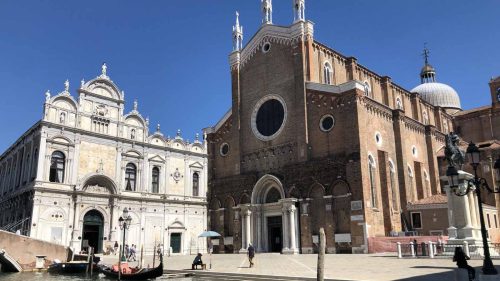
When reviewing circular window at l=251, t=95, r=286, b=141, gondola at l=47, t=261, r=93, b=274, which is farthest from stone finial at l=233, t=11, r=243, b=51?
gondola at l=47, t=261, r=93, b=274

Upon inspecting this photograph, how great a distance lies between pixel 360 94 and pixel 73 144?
24.0 meters

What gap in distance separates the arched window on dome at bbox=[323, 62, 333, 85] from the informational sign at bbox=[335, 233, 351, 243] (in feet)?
39.8

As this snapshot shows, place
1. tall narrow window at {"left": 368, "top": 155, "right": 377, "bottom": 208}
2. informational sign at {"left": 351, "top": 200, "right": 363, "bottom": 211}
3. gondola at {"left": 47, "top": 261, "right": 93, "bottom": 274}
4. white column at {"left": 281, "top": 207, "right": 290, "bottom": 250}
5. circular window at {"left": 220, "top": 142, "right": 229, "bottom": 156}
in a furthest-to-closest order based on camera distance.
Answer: circular window at {"left": 220, "top": 142, "right": 229, "bottom": 156}, white column at {"left": 281, "top": 207, "right": 290, "bottom": 250}, tall narrow window at {"left": 368, "top": 155, "right": 377, "bottom": 208}, informational sign at {"left": 351, "top": 200, "right": 363, "bottom": 211}, gondola at {"left": 47, "top": 261, "right": 93, "bottom": 274}

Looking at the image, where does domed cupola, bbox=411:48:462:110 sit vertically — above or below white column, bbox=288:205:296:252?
above

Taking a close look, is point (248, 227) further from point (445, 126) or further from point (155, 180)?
point (445, 126)

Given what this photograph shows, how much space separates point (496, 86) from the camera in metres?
45.6

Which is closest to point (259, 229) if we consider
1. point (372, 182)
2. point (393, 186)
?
point (372, 182)

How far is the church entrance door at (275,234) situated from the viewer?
30516mm

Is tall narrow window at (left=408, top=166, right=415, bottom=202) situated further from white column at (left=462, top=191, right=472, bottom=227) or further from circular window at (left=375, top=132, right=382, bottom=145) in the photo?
Result: white column at (left=462, top=191, right=472, bottom=227)

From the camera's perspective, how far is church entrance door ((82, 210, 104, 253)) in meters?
36.0

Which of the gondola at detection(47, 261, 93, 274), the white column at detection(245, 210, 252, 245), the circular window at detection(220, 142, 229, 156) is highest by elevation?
the circular window at detection(220, 142, 229, 156)

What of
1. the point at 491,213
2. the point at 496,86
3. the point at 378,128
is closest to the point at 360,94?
the point at 378,128

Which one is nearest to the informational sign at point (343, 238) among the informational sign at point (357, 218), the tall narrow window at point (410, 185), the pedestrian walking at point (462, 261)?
the informational sign at point (357, 218)

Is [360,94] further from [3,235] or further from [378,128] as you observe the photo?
[3,235]
